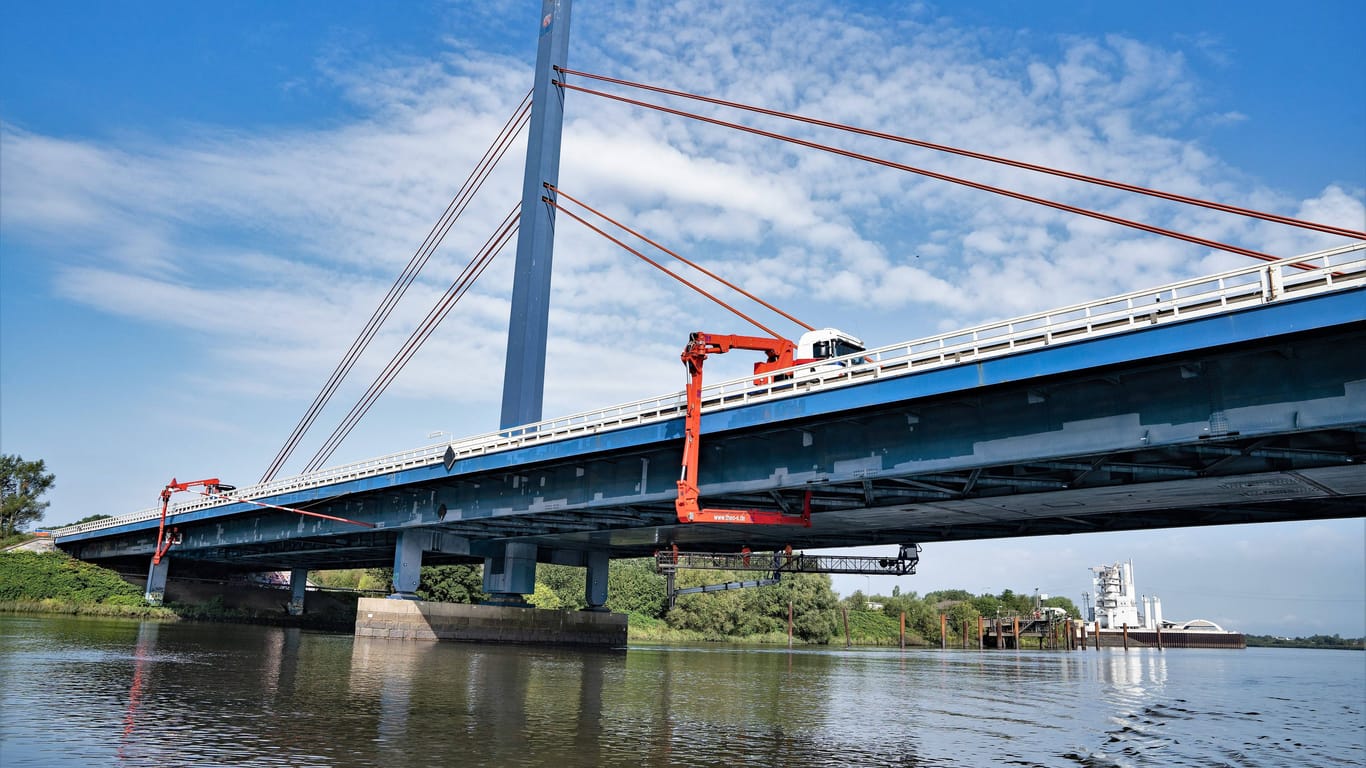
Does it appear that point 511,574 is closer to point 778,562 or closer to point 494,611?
point 494,611

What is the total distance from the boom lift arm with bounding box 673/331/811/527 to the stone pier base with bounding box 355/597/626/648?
2460 centimetres

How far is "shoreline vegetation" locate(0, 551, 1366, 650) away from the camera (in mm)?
78500

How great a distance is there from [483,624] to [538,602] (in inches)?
992

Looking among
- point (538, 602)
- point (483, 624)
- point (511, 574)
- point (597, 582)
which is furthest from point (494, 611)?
point (538, 602)

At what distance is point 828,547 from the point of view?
53156mm

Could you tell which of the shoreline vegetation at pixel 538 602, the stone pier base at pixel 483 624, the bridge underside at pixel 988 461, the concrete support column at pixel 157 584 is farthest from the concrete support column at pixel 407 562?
the concrete support column at pixel 157 584

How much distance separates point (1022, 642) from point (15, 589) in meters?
132

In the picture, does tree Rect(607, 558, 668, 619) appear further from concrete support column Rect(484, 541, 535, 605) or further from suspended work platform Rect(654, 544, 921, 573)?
suspended work platform Rect(654, 544, 921, 573)

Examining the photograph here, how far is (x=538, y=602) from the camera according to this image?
8106 cm

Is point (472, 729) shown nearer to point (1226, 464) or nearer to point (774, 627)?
point (1226, 464)

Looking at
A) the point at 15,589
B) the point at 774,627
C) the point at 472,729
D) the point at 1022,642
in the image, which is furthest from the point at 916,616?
the point at 472,729

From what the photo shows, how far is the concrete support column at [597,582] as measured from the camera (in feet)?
211

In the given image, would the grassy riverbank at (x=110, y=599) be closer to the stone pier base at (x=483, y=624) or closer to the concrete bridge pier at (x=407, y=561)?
the concrete bridge pier at (x=407, y=561)

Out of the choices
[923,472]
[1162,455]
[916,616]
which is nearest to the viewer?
[1162,455]
